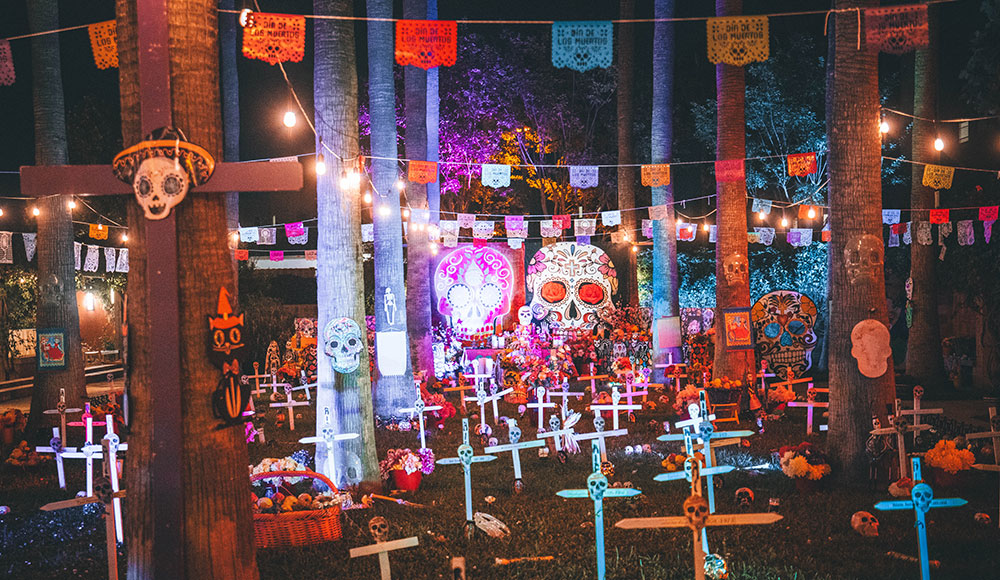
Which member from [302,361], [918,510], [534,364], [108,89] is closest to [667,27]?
[534,364]

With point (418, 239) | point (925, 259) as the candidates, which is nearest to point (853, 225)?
point (418, 239)

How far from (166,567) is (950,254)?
19868mm

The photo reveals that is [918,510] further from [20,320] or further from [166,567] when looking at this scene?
[20,320]

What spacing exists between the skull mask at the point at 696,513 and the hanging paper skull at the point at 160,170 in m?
3.48

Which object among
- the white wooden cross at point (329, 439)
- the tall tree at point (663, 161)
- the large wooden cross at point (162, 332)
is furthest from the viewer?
the tall tree at point (663, 161)

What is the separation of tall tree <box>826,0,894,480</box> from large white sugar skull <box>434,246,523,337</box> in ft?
53.1

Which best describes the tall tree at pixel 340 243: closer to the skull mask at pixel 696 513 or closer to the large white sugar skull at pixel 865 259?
the skull mask at pixel 696 513

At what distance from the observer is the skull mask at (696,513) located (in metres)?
4.40

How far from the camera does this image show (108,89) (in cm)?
2270

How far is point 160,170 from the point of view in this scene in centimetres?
410

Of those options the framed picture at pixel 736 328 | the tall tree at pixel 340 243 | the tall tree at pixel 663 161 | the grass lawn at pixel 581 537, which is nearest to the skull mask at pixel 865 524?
the grass lawn at pixel 581 537

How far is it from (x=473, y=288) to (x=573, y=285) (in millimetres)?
3469

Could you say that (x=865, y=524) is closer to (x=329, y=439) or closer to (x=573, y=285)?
(x=329, y=439)

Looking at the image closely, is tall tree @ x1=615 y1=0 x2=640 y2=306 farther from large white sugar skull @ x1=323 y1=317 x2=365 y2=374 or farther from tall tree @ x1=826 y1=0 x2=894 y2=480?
large white sugar skull @ x1=323 y1=317 x2=365 y2=374
